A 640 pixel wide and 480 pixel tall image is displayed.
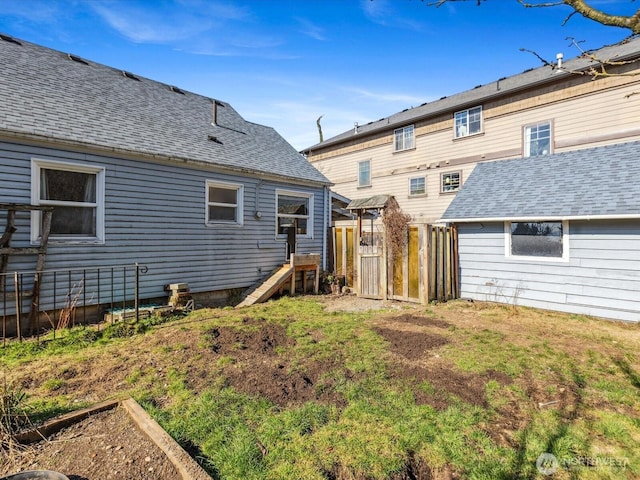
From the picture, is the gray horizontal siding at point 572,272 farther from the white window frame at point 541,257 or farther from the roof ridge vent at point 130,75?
the roof ridge vent at point 130,75

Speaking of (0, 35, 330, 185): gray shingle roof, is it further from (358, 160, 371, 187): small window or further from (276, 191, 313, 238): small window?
(358, 160, 371, 187): small window

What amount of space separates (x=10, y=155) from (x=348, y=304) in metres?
7.76

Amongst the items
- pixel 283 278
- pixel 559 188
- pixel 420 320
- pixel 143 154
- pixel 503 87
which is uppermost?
pixel 503 87

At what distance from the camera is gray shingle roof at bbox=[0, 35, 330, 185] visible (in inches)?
265

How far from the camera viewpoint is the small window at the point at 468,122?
1537 cm

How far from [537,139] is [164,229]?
14.4 meters

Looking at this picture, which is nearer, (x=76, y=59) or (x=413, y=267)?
(x=413, y=267)

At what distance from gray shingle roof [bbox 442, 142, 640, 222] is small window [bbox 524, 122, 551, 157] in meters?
4.20

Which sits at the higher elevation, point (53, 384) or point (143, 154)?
point (143, 154)

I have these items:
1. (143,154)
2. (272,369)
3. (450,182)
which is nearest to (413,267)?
(272,369)

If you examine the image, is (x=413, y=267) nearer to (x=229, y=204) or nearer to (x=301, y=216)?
(x=301, y=216)

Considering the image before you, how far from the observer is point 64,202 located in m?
6.62

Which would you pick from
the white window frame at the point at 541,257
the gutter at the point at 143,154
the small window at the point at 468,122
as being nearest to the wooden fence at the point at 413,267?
the white window frame at the point at 541,257

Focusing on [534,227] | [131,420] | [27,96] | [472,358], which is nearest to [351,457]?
[131,420]
